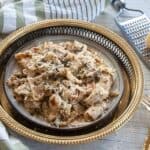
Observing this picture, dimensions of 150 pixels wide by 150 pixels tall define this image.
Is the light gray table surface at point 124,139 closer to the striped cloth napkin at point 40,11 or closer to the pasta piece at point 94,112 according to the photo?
the pasta piece at point 94,112

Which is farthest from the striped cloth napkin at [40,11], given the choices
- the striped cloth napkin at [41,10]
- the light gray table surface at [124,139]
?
the light gray table surface at [124,139]

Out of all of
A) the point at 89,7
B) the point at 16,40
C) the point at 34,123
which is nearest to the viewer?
the point at 34,123

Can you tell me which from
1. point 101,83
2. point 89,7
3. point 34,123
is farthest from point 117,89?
point 89,7

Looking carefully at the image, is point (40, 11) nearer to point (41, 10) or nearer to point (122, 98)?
point (41, 10)

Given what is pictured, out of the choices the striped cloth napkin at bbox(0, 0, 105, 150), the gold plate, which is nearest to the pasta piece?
the gold plate

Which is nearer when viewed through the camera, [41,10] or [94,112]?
[94,112]

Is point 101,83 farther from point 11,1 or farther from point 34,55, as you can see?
point 11,1

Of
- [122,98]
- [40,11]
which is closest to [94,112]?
[122,98]
